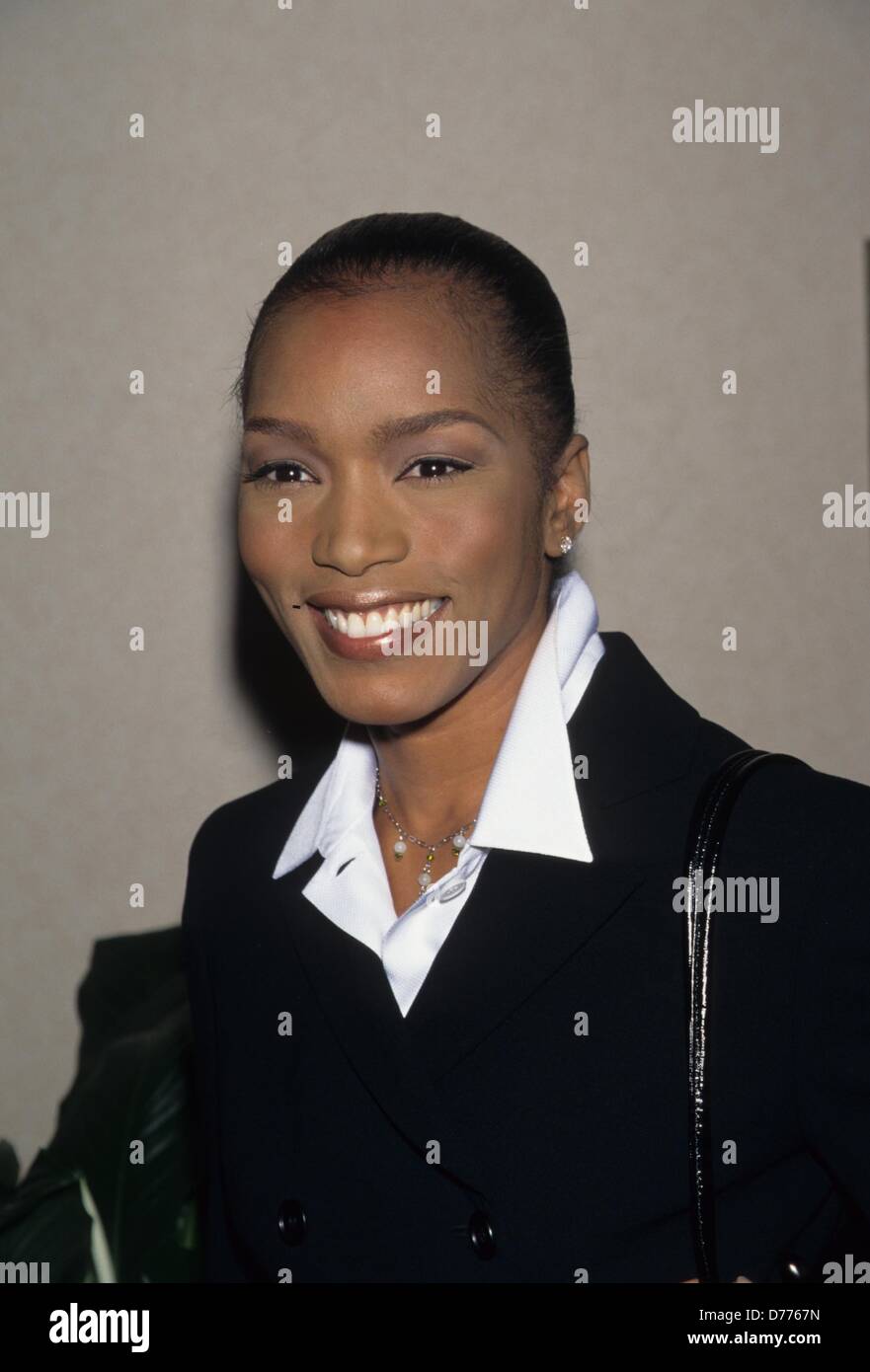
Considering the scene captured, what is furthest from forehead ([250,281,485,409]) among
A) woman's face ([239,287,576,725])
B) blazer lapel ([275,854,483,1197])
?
blazer lapel ([275,854,483,1197])

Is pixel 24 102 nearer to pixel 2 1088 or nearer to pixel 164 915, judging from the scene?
pixel 164 915

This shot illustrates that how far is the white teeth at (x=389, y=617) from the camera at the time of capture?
941 millimetres

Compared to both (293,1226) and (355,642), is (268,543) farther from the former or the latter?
(293,1226)

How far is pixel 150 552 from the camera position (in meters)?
1.67

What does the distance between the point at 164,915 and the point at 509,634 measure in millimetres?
897

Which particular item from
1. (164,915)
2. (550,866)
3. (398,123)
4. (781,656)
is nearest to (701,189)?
(398,123)

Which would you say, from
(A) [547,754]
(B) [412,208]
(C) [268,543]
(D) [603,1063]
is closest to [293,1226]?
(D) [603,1063]

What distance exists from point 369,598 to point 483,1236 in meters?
0.44

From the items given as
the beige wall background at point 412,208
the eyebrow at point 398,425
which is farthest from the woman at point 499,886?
the beige wall background at point 412,208

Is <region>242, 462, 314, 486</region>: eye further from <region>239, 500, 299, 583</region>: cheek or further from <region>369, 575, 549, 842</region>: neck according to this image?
<region>369, 575, 549, 842</region>: neck

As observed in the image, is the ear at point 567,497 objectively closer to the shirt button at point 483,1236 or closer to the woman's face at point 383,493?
the woman's face at point 383,493

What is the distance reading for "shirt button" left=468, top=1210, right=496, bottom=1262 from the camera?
0.91 meters

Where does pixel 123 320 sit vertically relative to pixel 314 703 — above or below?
above

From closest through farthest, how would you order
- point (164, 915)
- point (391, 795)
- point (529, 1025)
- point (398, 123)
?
point (529, 1025), point (391, 795), point (398, 123), point (164, 915)
